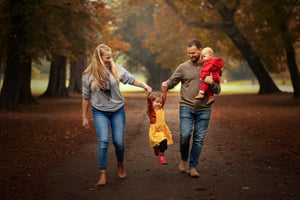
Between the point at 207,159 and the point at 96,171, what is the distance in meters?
2.30

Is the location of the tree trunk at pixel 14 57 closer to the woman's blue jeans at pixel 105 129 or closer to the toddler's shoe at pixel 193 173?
the woman's blue jeans at pixel 105 129

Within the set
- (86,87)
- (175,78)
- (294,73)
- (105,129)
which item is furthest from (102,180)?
(294,73)

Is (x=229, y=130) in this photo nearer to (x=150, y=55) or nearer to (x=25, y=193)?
(x=25, y=193)

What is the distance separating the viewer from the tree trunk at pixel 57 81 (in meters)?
38.8

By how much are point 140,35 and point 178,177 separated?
49.7 metres

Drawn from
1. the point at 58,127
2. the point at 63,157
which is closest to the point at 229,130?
the point at 58,127

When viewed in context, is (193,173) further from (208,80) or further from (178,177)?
(208,80)

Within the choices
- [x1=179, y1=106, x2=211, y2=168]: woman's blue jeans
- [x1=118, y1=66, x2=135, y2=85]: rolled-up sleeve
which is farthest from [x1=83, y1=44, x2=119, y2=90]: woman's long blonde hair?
[x1=179, y1=106, x2=211, y2=168]: woman's blue jeans

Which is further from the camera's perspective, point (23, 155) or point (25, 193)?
point (23, 155)

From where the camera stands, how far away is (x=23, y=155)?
10539 millimetres

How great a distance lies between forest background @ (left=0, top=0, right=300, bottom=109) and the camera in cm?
2123

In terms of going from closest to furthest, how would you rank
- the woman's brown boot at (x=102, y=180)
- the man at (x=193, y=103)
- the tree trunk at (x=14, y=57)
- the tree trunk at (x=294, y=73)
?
the woman's brown boot at (x=102, y=180) < the man at (x=193, y=103) < the tree trunk at (x=14, y=57) < the tree trunk at (x=294, y=73)

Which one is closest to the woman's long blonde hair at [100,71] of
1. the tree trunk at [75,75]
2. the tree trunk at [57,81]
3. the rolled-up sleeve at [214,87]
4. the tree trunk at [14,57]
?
the rolled-up sleeve at [214,87]

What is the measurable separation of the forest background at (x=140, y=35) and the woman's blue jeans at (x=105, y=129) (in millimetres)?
13269
